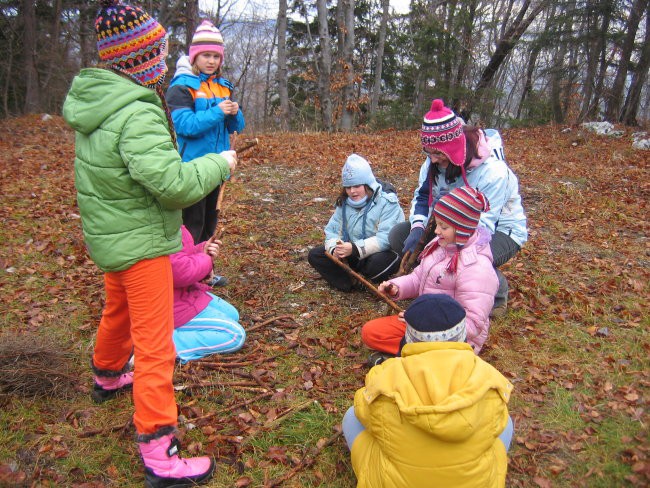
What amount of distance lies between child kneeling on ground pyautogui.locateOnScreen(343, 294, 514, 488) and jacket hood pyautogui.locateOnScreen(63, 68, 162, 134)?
173cm

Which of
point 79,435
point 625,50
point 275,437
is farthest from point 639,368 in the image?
point 625,50

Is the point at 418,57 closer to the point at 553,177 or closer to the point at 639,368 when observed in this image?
the point at 553,177

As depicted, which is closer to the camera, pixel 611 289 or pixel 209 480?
pixel 209 480

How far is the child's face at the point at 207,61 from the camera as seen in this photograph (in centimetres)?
411

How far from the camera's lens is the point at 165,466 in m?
2.52

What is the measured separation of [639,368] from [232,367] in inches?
121

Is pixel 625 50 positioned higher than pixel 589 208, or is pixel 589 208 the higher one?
pixel 625 50

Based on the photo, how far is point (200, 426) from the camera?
3.12 m

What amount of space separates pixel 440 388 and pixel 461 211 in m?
1.57

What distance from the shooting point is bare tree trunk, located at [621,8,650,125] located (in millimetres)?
13664

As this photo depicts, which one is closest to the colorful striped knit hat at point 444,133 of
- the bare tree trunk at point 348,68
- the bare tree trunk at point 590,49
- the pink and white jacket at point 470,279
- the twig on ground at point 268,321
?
the pink and white jacket at point 470,279

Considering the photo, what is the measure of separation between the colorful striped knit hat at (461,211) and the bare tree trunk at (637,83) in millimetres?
13786

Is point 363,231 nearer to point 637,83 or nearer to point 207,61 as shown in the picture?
point 207,61

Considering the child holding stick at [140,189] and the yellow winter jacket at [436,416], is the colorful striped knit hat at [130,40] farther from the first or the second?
the yellow winter jacket at [436,416]
